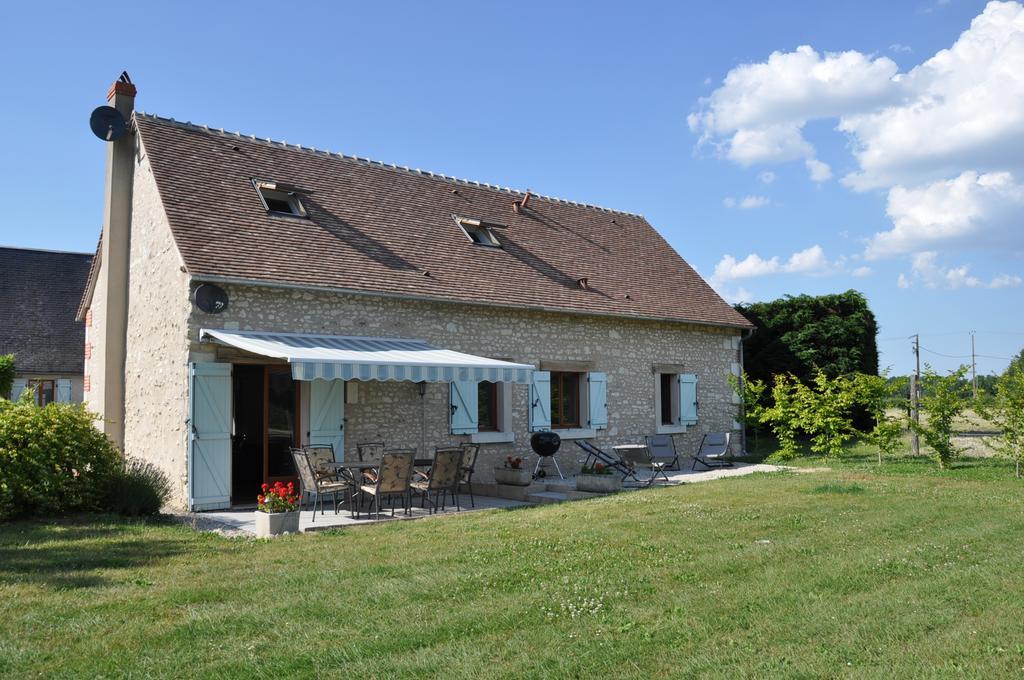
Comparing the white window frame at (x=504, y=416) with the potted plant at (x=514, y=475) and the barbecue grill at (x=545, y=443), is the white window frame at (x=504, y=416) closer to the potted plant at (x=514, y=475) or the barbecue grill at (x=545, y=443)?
the barbecue grill at (x=545, y=443)

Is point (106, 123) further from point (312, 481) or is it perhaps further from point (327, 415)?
point (312, 481)

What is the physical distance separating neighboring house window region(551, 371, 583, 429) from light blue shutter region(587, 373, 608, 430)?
14.8 inches

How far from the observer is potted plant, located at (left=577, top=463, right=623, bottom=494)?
13133 millimetres

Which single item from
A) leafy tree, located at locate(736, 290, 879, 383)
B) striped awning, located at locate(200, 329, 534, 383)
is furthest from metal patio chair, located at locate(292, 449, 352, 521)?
leafy tree, located at locate(736, 290, 879, 383)

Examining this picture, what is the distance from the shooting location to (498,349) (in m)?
15.7

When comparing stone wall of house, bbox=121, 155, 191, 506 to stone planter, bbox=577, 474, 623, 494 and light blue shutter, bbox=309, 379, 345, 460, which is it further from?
stone planter, bbox=577, 474, 623, 494

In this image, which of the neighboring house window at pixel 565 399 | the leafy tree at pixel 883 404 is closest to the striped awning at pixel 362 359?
the neighboring house window at pixel 565 399

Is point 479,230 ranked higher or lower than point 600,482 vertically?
higher

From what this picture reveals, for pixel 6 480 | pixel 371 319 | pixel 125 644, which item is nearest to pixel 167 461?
pixel 6 480

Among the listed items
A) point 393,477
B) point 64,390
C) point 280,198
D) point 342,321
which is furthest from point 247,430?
point 64,390

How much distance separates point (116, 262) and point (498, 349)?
24.0 feet

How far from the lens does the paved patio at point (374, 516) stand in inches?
403

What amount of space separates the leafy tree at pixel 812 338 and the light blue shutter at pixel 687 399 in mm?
4546

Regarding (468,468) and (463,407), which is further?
(463,407)
